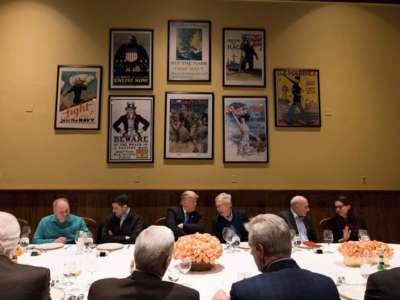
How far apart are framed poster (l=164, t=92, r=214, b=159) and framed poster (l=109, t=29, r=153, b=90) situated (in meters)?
0.54

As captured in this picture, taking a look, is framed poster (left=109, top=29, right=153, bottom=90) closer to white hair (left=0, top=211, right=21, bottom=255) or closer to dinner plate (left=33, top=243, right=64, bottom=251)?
dinner plate (left=33, top=243, right=64, bottom=251)

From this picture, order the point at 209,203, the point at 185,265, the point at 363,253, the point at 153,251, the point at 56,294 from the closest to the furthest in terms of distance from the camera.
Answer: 1. the point at 153,251
2. the point at 56,294
3. the point at 185,265
4. the point at 363,253
5. the point at 209,203

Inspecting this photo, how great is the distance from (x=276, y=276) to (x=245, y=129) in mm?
4656

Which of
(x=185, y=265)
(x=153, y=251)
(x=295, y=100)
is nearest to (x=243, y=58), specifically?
(x=295, y=100)

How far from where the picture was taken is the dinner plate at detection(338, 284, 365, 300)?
7.25 feet

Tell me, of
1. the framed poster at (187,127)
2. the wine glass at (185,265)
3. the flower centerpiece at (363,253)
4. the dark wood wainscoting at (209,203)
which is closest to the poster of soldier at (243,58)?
the framed poster at (187,127)

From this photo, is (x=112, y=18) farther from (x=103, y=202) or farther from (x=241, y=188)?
(x=241, y=188)

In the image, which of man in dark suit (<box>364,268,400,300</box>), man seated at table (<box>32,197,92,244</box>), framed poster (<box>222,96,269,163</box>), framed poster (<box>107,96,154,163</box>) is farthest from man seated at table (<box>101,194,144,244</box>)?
man in dark suit (<box>364,268,400,300</box>)

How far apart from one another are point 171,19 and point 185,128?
1881 mm

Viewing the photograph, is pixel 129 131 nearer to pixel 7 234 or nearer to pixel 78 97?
pixel 78 97

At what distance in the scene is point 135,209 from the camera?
5945mm

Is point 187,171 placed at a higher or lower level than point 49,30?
lower

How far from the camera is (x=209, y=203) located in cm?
600

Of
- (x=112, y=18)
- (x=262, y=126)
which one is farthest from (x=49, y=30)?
(x=262, y=126)
